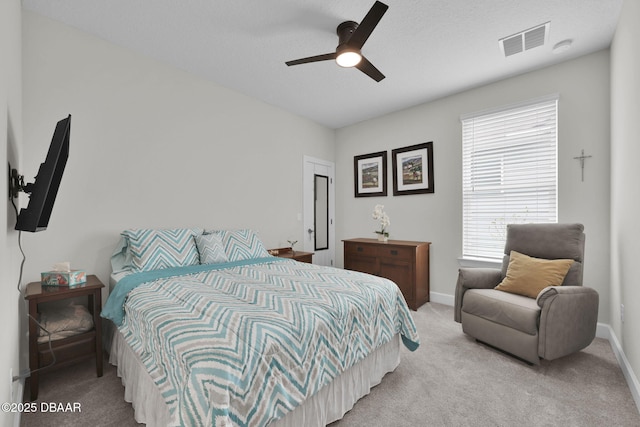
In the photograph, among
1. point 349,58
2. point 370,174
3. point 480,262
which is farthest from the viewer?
point 370,174

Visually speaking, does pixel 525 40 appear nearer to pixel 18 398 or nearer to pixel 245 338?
pixel 245 338

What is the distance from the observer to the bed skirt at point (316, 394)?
1459mm

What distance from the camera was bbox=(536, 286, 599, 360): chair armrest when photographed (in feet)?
6.98

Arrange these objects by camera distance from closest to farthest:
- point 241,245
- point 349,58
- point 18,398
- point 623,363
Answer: point 18,398 < point 623,363 < point 349,58 < point 241,245

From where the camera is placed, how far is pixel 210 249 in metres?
2.84

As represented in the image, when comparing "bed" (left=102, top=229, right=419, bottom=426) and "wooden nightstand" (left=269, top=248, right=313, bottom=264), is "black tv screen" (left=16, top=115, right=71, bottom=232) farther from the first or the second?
"wooden nightstand" (left=269, top=248, right=313, bottom=264)

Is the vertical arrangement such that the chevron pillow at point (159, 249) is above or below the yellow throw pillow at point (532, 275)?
above

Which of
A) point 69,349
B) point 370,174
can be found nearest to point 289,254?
point 370,174

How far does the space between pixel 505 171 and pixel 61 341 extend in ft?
14.9

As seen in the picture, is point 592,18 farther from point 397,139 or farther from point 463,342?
point 463,342

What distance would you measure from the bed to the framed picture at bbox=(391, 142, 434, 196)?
2344 mm

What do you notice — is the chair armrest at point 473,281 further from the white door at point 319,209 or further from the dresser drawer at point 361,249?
the white door at point 319,209

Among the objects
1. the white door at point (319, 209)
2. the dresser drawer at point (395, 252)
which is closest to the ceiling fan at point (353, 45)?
the dresser drawer at point (395, 252)

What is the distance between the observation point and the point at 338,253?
5.23 metres
